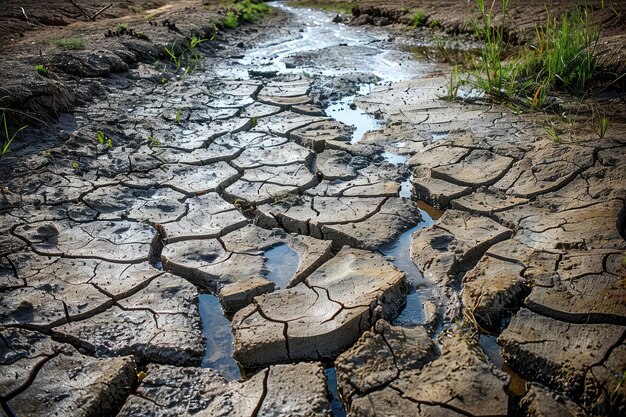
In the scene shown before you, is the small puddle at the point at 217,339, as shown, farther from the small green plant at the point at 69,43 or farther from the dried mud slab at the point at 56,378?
the small green plant at the point at 69,43

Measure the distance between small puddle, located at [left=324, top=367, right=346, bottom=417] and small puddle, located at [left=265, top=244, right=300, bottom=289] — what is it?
0.64m

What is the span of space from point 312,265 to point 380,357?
78 cm

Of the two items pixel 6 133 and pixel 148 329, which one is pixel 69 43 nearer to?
pixel 6 133

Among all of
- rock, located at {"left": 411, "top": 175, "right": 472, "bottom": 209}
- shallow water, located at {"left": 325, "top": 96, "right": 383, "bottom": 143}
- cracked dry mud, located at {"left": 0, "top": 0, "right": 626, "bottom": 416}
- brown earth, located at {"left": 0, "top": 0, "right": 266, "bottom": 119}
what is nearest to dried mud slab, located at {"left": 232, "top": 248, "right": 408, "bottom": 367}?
cracked dry mud, located at {"left": 0, "top": 0, "right": 626, "bottom": 416}

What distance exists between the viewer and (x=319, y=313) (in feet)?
7.96

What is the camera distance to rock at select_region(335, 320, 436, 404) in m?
2.06

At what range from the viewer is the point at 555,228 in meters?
2.90

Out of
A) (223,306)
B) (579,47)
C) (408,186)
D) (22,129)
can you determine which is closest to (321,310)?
(223,306)

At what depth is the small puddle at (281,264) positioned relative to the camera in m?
2.80

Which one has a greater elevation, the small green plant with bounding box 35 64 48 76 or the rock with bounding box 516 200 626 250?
the small green plant with bounding box 35 64 48 76

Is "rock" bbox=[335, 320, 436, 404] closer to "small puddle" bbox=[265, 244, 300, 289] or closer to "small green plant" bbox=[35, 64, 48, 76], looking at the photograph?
"small puddle" bbox=[265, 244, 300, 289]

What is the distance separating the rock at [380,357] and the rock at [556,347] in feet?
Answer: 1.14

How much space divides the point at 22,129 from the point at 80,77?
5.08 ft

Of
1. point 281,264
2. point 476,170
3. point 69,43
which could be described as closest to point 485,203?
point 476,170
